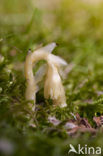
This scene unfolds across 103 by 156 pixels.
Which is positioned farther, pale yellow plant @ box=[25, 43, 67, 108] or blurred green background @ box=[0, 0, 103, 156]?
pale yellow plant @ box=[25, 43, 67, 108]

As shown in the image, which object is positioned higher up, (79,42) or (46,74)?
(79,42)

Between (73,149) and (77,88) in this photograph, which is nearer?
(73,149)

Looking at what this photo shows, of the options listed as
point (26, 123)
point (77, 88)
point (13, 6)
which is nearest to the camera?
point (26, 123)

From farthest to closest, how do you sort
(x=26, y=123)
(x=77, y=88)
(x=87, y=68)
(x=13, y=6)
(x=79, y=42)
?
(x=13, y=6), (x=79, y=42), (x=87, y=68), (x=77, y=88), (x=26, y=123)

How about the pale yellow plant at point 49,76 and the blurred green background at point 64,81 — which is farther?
the pale yellow plant at point 49,76

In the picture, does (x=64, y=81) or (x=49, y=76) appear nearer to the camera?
(x=49, y=76)

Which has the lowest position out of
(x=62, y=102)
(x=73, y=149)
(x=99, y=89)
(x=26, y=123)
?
(x=73, y=149)

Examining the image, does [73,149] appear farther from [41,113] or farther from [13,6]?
[13,6]

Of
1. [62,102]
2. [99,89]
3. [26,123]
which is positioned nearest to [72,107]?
[62,102]
